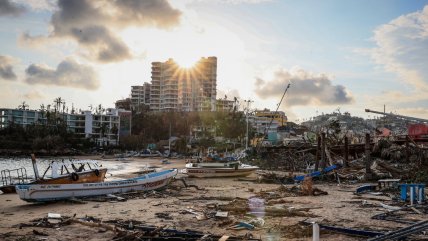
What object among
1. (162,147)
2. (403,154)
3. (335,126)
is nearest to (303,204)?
(403,154)

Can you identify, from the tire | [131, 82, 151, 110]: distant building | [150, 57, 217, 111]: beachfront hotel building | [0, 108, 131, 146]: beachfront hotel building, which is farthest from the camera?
[131, 82, 151, 110]: distant building

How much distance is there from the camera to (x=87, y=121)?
11938 cm

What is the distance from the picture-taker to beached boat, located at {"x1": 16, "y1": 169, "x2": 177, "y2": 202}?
59.5 ft

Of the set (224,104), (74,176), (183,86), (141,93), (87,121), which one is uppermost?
(183,86)

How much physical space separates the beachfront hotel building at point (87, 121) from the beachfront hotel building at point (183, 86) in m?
30.4

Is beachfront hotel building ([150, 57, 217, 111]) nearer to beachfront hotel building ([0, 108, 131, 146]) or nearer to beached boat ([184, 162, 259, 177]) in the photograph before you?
beachfront hotel building ([0, 108, 131, 146])

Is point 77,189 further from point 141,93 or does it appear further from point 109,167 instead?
point 141,93

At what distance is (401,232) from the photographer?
7555 mm

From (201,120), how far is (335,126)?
56.2 m

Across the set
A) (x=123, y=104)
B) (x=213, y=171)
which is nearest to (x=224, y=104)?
(x=123, y=104)

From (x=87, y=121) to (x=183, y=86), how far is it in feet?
158

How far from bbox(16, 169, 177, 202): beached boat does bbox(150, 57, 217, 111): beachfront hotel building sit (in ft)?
404

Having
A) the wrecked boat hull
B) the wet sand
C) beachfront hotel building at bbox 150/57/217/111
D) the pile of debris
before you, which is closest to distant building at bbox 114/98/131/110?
beachfront hotel building at bbox 150/57/217/111

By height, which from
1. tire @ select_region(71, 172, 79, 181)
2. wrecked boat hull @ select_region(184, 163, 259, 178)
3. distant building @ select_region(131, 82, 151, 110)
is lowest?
wrecked boat hull @ select_region(184, 163, 259, 178)
